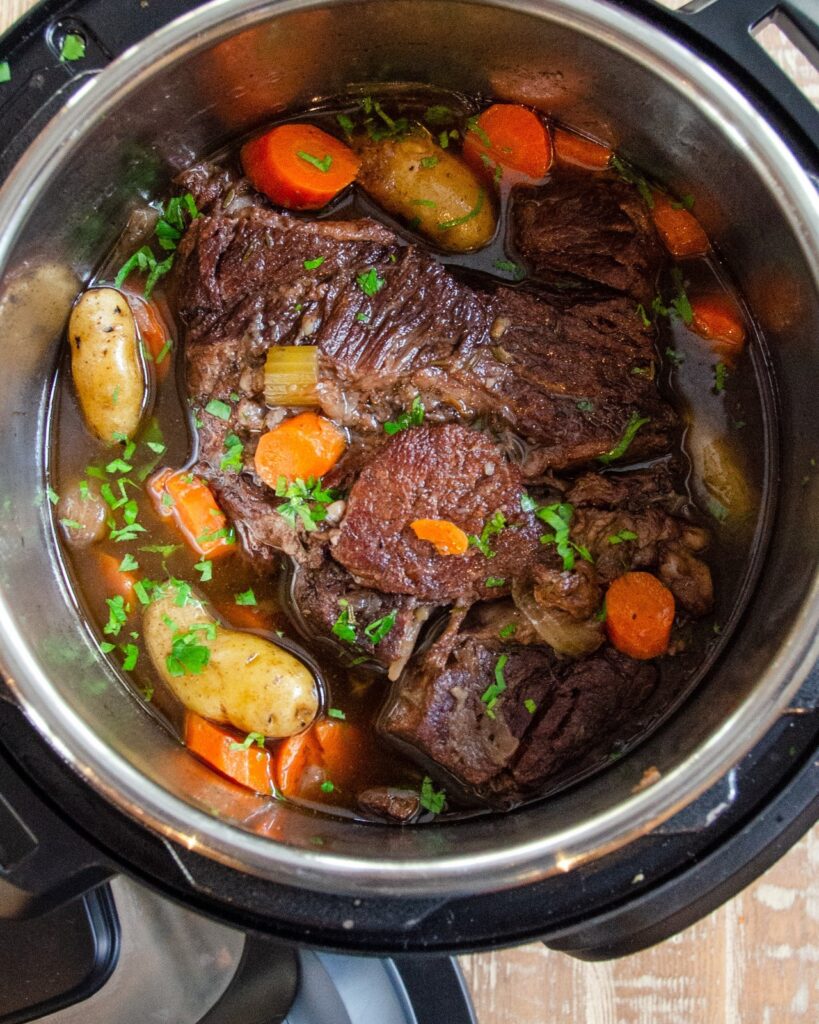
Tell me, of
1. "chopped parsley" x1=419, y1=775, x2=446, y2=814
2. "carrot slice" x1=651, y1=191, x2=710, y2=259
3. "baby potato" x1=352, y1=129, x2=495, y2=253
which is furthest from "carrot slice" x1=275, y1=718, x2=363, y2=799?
"carrot slice" x1=651, y1=191, x2=710, y2=259

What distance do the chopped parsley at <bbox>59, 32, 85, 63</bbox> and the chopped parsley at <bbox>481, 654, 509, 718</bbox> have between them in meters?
1.38

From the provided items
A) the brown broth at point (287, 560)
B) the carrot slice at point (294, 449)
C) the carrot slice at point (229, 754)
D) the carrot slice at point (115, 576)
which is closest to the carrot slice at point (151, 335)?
the brown broth at point (287, 560)

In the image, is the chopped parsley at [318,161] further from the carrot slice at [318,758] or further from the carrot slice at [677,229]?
the carrot slice at [318,758]

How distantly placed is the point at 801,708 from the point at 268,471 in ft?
3.65

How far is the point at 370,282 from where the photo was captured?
6.45 feet

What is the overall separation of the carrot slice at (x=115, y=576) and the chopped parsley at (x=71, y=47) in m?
0.95

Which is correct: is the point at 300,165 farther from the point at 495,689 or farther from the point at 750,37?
the point at 495,689

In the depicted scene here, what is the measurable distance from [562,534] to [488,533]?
6.0 inches

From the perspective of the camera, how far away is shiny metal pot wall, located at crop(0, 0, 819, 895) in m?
1.54

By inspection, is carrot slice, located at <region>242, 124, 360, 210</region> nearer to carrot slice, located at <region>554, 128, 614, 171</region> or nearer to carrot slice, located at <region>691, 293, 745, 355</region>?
carrot slice, located at <region>554, 128, 614, 171</region>

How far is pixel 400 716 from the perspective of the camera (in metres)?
1.96

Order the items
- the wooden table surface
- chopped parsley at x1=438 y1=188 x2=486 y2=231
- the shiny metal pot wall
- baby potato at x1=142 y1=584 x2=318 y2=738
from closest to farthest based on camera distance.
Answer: the shiny metal pot wall < baby potato at x1=142 y1=584 x2=318 y2=738 < chopped parsley at x1=438 y1=188 x2=486 y2=231 < the wooden table surface

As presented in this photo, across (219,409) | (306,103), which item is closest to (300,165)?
(306,103)

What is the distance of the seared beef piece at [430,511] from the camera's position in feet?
6.41
